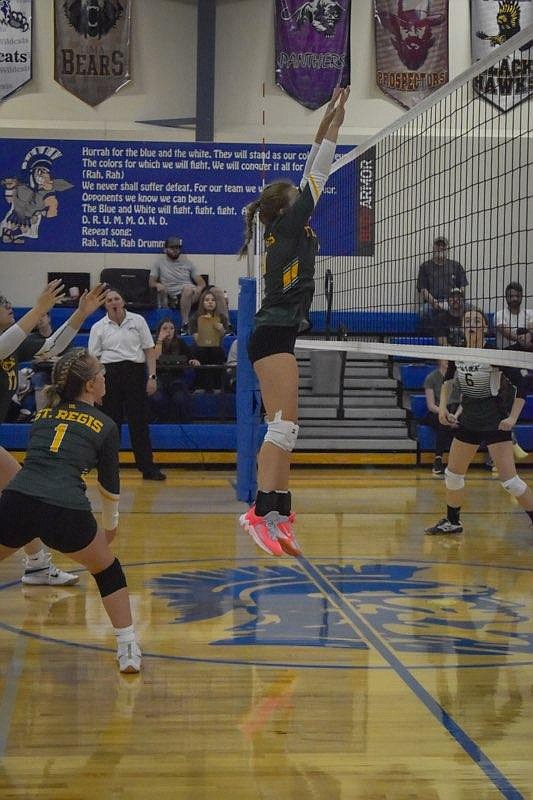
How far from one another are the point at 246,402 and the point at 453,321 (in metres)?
3.09

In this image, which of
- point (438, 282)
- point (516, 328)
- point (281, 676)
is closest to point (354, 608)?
point (281, 676)

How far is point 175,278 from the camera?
53.0ft

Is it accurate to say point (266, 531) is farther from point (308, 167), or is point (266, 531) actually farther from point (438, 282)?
point (438, 282)

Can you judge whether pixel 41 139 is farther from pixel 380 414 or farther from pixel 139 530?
pixel 139 530

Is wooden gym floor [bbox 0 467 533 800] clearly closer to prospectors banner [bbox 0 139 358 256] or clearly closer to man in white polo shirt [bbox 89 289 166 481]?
man in white polo shirt [bbox 89 289 166 481]

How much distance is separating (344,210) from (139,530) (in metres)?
7.03

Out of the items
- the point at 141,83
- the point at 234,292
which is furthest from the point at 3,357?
the point at 141,83

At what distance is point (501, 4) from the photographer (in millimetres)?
17078

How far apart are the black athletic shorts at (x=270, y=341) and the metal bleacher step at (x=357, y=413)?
8.85 meters

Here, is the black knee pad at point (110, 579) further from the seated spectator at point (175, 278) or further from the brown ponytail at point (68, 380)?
the seated spectator at point (175, 278)

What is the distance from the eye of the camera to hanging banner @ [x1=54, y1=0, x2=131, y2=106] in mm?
16875

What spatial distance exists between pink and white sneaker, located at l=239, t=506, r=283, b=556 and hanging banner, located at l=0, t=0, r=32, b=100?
13.1m

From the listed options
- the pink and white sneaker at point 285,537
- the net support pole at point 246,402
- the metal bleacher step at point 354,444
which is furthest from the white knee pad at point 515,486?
the metal bleacher step at point 354,444

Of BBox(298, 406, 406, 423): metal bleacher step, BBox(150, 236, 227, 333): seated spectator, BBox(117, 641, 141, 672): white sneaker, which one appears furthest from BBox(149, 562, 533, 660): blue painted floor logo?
BBox(150, 236, 227, 333): seated spectator
